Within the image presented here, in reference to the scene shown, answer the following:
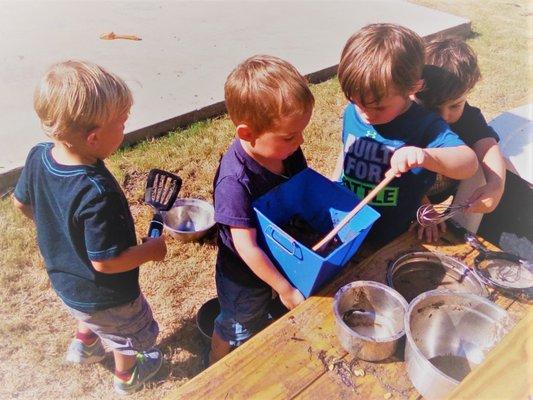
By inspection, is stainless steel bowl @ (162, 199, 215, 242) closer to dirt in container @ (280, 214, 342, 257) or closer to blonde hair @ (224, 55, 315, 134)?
dirt in container @ (280, 214, 342, 257)

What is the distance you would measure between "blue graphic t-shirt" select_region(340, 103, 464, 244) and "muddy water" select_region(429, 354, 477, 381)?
63 cm

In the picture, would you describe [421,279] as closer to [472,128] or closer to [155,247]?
[472,128]

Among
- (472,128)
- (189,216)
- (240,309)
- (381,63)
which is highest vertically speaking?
(381,63)

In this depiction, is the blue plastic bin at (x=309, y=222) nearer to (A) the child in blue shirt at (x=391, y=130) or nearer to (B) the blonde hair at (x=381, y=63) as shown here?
(A) the child in blue shirt at (x=391, y=130)

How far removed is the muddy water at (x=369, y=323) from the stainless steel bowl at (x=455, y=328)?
0.10m

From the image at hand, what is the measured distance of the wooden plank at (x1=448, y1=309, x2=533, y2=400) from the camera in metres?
0.72

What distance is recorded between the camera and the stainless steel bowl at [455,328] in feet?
4.29

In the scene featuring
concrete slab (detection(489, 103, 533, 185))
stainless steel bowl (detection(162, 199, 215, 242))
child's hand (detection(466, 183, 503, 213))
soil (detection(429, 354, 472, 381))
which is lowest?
stainless steel bowl (detection(162, 199, 215, 242))

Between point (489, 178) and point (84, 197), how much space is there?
1.45 m

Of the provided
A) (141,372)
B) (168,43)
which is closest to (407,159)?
(141,372)

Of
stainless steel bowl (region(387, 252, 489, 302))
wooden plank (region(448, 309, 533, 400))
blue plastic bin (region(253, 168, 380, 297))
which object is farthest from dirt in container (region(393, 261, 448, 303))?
wooden plank (region(448, 309, 533, 400))

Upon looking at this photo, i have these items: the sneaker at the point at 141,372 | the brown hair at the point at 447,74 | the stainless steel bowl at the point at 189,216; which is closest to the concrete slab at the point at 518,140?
the brown hair at the point at 447,74

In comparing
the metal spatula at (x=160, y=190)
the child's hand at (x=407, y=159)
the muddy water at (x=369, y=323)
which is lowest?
the metal spatula at (x=160, y=190)

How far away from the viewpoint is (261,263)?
4.94 ft
